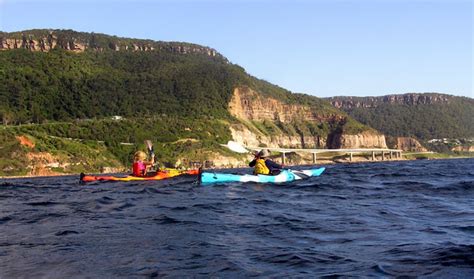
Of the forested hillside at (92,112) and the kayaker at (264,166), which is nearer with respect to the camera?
the kayaker at (264,166)

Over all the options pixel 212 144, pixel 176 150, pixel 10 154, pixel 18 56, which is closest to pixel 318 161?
pixel 212 144

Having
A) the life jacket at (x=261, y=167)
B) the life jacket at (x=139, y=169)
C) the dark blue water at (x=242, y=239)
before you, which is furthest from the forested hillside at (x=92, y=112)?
the dark blue water at (x=242, y=239)

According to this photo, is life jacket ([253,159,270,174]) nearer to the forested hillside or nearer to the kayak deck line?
the kayak deck line

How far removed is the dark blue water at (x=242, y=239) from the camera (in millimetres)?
8422

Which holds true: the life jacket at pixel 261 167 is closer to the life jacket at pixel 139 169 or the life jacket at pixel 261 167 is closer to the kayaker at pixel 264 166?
the kayaker at pixel 264 166

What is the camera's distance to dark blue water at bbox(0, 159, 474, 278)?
8.42 metres

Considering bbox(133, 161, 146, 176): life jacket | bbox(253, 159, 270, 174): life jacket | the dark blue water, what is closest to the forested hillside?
bbox(133, 161, 146, 176): life jacket

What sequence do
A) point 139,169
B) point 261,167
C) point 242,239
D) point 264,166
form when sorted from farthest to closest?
point 139,169 → point 264,166 → point 261,167 → point 242,239

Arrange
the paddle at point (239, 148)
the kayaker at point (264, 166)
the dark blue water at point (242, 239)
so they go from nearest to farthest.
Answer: the dark blue water at point (242, 239), the kayaker at point (264, 166), the paddle at point (239, 148)

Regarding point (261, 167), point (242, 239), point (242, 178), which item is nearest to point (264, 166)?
point (261, 167)

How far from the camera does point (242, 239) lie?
11195 millimetres

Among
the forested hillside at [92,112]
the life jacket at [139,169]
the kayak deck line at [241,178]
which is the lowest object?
the kayak deck line at [241,178]

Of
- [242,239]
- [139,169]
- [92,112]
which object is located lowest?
[242,239]

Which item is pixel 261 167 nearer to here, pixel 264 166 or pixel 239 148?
pixel 264 166
